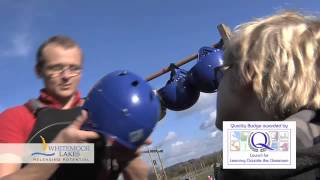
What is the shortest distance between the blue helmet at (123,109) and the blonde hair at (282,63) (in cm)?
51

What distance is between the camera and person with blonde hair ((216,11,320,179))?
1.86 meters

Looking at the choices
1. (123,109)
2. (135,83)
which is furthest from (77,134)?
(135,83)

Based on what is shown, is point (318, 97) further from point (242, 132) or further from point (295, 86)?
point (242, 132)

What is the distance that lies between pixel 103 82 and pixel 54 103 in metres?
0.52

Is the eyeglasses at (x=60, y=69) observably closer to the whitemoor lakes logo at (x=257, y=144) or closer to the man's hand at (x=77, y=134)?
the man's hand at (x=77, y=134)

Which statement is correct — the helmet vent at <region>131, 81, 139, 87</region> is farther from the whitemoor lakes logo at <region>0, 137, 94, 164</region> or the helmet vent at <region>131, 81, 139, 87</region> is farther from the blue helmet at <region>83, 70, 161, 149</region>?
the whitemoor lakes logo at <region>0, 137, 94, 164</region>

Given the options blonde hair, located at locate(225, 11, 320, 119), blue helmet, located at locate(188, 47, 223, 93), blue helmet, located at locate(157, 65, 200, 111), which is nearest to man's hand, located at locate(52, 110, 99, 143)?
blonde hair, located at locate(225, 11, 320, 119)

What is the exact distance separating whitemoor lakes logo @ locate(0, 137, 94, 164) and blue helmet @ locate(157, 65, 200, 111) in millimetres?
5029

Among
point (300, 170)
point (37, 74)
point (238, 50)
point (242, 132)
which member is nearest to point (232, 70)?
point (238, 50)

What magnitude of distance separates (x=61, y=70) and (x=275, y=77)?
126cm

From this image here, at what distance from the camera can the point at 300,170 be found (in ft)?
5.57

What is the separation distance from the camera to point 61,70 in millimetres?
2756

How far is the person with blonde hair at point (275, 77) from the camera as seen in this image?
1.86 meters

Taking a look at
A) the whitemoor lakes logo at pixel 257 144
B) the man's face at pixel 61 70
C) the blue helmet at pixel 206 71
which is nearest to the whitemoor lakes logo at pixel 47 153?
the man's face at pixel 61 70
